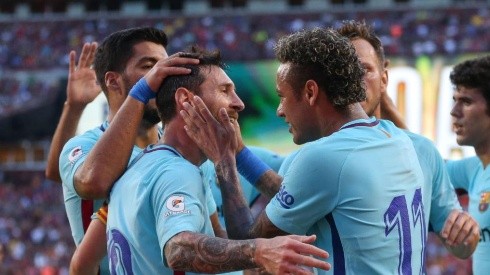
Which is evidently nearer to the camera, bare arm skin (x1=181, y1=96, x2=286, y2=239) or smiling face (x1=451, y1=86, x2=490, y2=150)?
bare arm skin (x1=181, y1=96, x2=286, y2=239)

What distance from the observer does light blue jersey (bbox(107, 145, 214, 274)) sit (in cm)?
348

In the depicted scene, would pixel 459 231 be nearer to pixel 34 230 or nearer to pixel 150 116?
pixel 150 116

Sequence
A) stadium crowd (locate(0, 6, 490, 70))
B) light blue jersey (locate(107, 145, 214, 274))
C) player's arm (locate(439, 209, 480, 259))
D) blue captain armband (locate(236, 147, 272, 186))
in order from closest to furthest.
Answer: light blue jersey (locate(107, 145, 214, 274)) → player's arm (locate(439, 209, 480, 259)) → blue captain armband (locate(236, 147, 272, 186)) → stadium crowd (locate(0, 6, 490, 70))

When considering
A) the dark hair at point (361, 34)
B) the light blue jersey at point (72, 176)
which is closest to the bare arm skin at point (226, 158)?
the light blue jersey at point (72, 176)

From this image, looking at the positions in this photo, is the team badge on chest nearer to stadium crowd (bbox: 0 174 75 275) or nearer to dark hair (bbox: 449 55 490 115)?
dark hair (bbox: 449 55 490 115)

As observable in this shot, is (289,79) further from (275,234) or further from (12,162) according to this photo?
(12,162)

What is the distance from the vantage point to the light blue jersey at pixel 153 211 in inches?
137

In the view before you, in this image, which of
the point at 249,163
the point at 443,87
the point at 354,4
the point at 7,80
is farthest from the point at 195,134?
the point at 354,4

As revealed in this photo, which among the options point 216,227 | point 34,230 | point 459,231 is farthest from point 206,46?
point 459,231

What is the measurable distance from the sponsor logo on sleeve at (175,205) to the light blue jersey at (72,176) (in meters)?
0.82

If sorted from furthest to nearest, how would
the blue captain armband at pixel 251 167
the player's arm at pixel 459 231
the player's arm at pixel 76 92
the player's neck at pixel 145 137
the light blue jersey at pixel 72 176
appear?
the player's arm at pixel 76 92
the player's neck at pixel 145 137
the blue captain armband at pixel 251 167
the light blue jersey at pixel 72 176
the player's arm at pixel 459 231

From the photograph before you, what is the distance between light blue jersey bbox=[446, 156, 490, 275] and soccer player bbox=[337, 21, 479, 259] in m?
1.09

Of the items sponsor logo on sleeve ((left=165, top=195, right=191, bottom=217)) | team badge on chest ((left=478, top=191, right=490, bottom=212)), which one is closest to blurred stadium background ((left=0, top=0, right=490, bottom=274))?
team badge on chest ((left=478, top=191, right=490, bottom=212))

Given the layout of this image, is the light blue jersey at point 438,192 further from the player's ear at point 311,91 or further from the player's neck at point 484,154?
the player's neck at point 484,154
